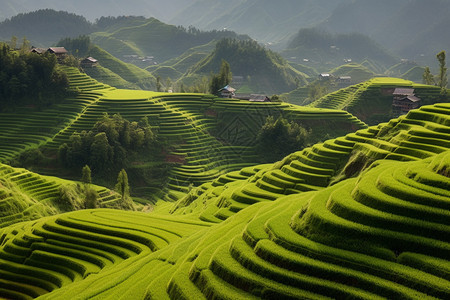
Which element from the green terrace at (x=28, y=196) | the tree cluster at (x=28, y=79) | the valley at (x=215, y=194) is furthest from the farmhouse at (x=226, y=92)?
the green terrace at (x=28, y=196)

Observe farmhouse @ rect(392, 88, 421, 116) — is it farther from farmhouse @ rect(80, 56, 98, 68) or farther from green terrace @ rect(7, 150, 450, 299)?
green terrace @ rect(7, 150, 450, 299)

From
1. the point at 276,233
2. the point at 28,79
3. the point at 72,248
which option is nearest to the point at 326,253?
the point at 276,233

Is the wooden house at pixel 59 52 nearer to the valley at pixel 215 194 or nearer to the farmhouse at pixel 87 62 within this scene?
the valley at pixel 215 194

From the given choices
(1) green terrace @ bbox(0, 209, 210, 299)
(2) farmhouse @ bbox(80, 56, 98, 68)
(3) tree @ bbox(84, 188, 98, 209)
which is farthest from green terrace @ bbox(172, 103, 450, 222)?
(2) farmhouse @ bbox(80, 56, 98, 68)

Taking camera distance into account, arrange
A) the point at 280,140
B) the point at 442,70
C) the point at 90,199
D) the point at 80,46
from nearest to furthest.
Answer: the point at 90,199
the point at 280,140
the point at 442,70
the point at 80,46

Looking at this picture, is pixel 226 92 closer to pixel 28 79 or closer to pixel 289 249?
pixel 28 79
